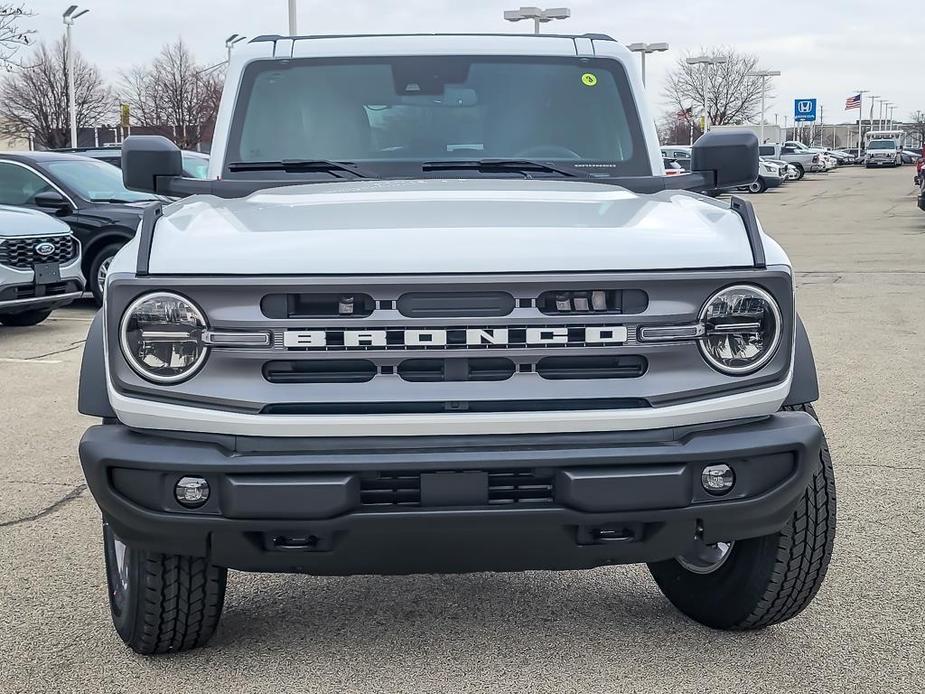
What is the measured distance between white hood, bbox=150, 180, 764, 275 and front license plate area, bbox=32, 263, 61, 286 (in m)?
7.28

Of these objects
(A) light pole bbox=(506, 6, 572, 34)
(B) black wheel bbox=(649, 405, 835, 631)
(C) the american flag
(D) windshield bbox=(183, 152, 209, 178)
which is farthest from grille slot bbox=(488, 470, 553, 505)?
(C) the american flag

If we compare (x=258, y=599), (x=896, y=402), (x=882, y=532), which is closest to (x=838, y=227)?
(x=896, y=402)

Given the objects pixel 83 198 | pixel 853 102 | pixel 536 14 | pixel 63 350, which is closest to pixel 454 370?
pixel 63 350

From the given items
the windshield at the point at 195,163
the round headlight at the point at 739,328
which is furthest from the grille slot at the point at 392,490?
the windshield at the point at 195,163

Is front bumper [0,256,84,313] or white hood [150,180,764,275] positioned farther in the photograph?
front bumper [0,256,84,313]

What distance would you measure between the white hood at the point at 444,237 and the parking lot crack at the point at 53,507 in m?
2.04

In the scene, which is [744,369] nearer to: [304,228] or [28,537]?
[304,228]

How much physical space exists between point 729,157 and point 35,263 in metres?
7.70

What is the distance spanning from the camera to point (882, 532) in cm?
463

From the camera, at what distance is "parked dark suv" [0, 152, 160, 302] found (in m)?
11.8

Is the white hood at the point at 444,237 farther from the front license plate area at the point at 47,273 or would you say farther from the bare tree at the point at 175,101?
the bare tree at the point at 175,101

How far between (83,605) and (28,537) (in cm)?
88

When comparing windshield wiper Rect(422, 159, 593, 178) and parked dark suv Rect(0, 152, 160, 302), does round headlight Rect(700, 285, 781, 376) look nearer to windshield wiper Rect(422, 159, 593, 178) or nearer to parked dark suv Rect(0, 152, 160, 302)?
windshield wiper Rect(422, 159, 593, 178)

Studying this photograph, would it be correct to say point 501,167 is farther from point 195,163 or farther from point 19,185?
point 195,163
